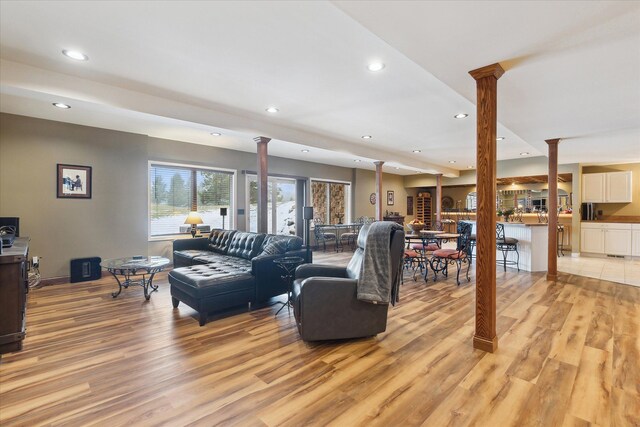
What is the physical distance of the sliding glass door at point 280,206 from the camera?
8.20m

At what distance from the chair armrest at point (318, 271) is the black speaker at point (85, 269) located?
13.3ft

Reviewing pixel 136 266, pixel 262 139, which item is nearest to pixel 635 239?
pixel 262 139

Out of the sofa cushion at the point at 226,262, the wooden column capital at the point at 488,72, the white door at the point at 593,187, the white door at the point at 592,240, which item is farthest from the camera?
the white door at the point at 593,187

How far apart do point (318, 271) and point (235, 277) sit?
3.31 feet

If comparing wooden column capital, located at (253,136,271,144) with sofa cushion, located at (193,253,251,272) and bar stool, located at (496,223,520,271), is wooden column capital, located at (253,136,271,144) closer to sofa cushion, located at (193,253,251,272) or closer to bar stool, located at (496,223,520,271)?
sofa cushion, located at (193,253,251,272)

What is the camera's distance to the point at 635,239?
7.29 m

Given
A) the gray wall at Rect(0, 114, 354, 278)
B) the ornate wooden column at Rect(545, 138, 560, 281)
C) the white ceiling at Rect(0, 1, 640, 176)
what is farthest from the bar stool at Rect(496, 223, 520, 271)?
the gray wall at Rect(0, 114, 354, 278)

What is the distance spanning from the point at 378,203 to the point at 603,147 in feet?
15.1

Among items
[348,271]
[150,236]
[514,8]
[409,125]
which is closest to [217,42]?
[514,8]

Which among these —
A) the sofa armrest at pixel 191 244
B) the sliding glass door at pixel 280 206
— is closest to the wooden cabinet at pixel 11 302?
the sofa armrest at pixel 191 244

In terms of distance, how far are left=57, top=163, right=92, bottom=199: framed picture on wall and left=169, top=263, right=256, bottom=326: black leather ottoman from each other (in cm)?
290

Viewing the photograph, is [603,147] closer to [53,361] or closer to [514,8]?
[514,8]

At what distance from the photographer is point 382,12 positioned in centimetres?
188

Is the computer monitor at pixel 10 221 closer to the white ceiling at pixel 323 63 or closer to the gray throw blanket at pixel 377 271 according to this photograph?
the white ceiling at pixel 323 63
